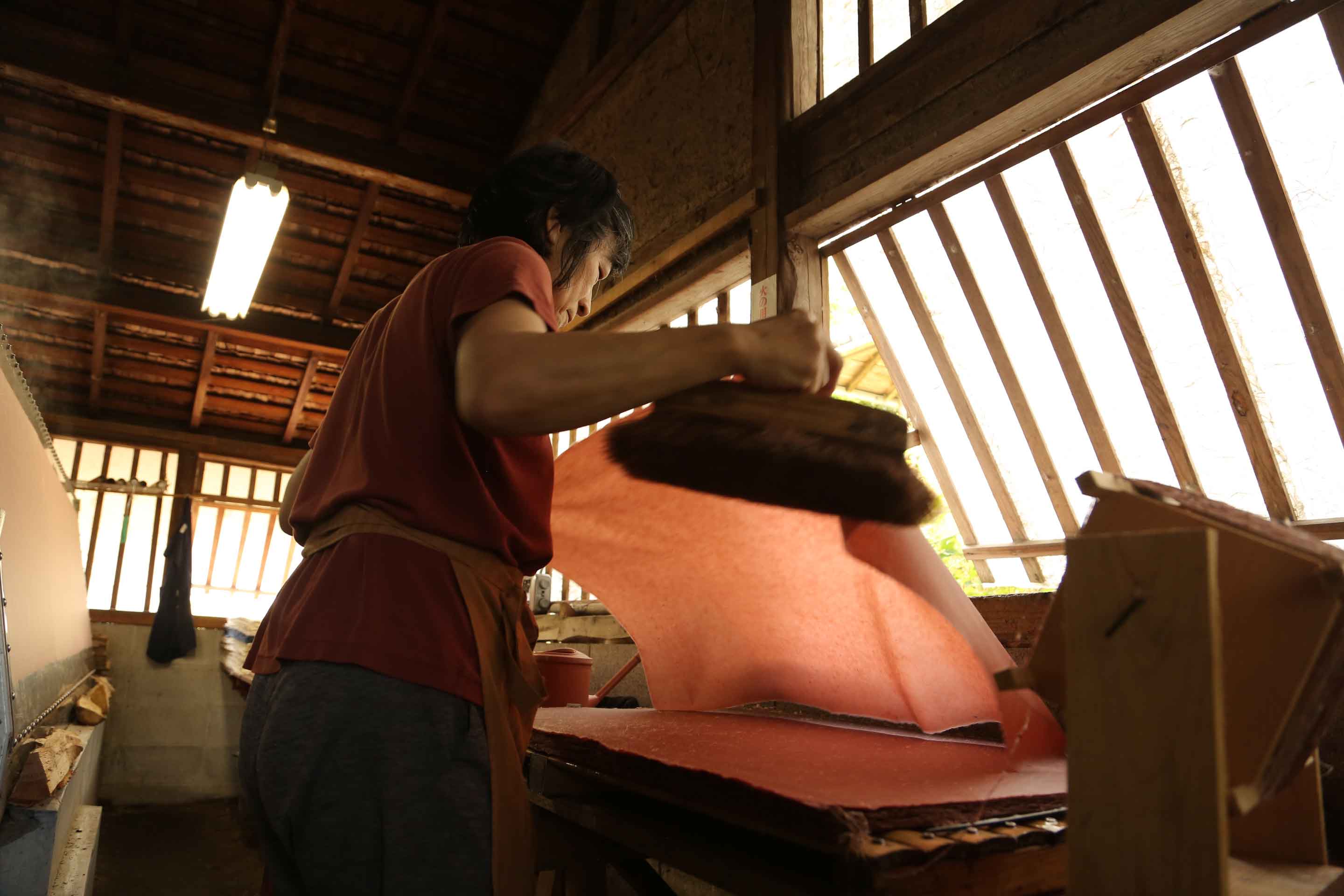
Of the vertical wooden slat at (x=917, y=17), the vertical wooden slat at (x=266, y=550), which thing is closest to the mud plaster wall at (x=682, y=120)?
the vertical wooden slat at (x=917, y=17)

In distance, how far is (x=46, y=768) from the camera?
2361 millimetres

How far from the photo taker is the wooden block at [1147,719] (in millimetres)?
695

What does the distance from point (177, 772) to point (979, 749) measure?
30.1 ft

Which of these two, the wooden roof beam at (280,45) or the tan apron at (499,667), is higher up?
the wooden roof beam at (280,45)

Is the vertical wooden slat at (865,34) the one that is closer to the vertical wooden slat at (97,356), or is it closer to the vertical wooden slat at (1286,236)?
the vertical wooden slat at (1286,236)

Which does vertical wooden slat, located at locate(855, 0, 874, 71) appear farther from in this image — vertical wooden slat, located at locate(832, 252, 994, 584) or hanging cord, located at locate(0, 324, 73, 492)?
hanging cord, located at locate(0, 324, 73, 492)

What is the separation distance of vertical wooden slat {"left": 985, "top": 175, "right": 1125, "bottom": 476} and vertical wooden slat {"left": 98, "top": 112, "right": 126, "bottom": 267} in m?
6.21

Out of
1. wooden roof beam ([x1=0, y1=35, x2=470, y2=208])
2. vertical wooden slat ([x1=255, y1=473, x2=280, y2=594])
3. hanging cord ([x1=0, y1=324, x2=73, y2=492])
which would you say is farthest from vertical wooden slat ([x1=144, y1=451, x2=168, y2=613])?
hanging cord ([x1=0, y1=324, x2=73, y2=492])

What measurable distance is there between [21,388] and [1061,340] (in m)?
3.63

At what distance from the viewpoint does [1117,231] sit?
9.23 ft

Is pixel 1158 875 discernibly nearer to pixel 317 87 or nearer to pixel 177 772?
pixel 317 87

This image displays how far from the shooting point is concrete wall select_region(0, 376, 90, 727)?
246 centimetres

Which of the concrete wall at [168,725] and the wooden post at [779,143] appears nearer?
the wooden post at [779,143]

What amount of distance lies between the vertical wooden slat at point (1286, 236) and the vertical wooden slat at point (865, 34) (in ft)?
4.11
